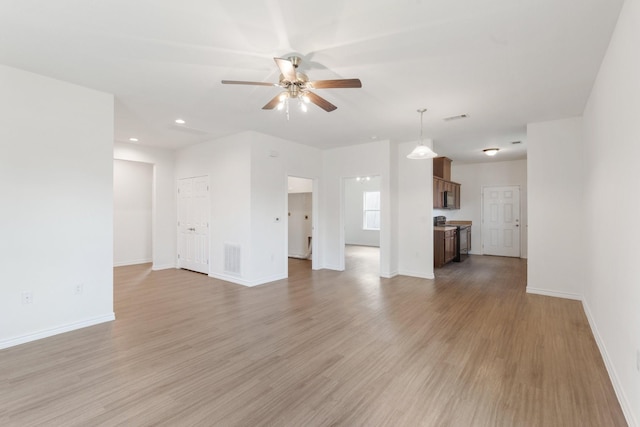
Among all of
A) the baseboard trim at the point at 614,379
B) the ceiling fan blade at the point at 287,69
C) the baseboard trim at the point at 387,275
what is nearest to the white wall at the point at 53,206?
the ceiling fan blade at the point at 287,69

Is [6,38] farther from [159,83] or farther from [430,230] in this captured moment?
[430,230]

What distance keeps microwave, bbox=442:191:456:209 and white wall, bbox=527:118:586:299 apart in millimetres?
2787

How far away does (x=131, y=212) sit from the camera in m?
7.18

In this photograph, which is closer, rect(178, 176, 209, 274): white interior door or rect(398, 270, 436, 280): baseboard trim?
rect(398, 270, 436, 280): baseboard trim

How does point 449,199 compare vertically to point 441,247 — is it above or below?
above

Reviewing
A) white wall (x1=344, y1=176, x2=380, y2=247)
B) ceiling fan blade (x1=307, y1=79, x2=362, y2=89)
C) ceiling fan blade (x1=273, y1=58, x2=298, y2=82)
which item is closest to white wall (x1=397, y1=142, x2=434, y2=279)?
ceiling fan blade (x1=307, y1=79, x2=362, y2=89)

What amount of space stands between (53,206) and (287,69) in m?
2.96

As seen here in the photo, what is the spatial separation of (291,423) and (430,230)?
4.70 meters

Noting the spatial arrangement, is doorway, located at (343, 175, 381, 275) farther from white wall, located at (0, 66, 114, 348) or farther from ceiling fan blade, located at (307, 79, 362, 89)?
ceiling fan blade, located at (307, 79, 362, 89)

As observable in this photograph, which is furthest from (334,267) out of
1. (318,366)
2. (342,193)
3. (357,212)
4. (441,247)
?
(357,212)

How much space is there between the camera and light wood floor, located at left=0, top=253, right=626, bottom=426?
1958 mm

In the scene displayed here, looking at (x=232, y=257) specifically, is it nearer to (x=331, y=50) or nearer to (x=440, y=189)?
(x=331, y=50)

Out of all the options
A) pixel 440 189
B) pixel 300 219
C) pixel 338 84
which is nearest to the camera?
pixel 338 84

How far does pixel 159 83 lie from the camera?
10.6ft
